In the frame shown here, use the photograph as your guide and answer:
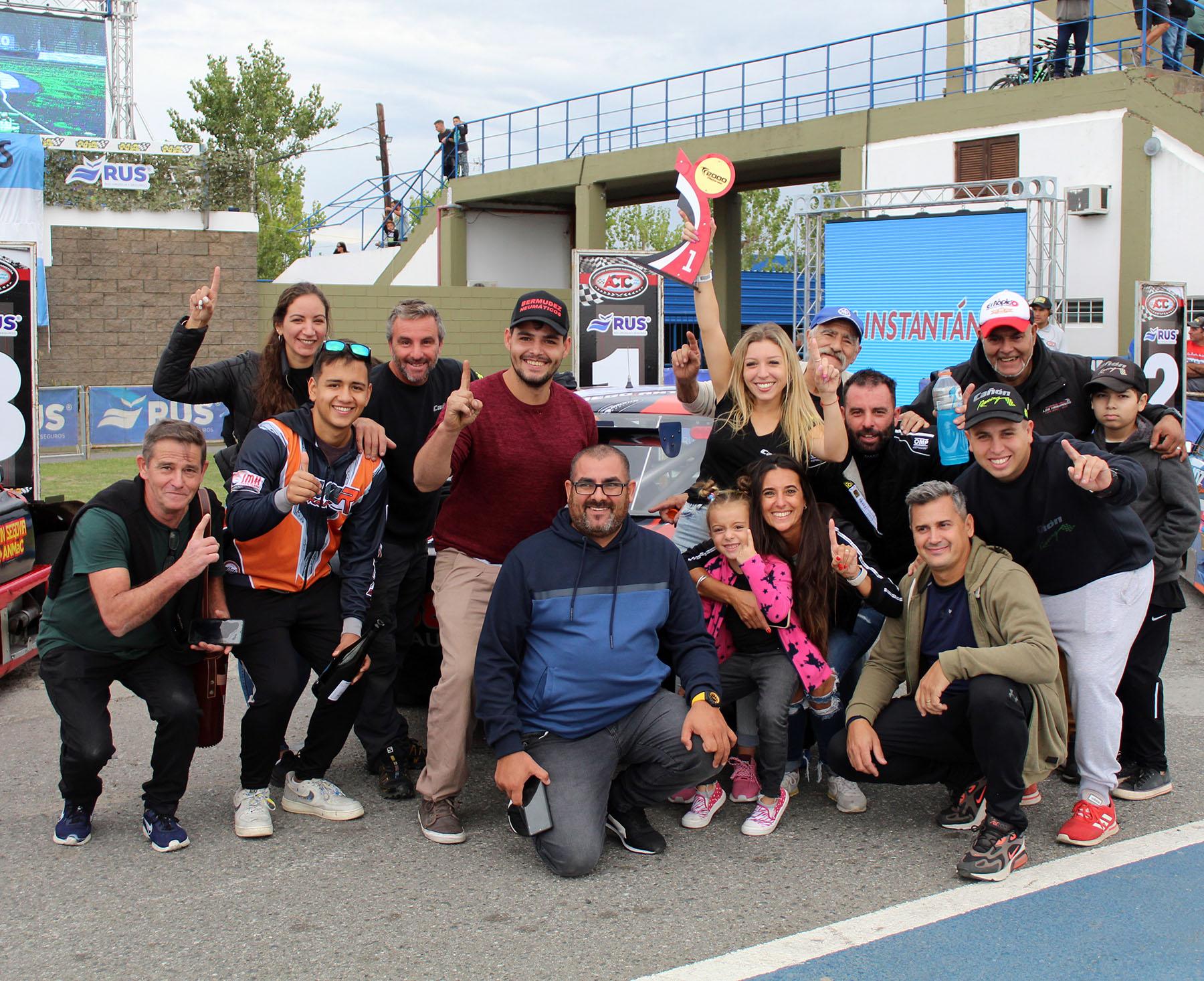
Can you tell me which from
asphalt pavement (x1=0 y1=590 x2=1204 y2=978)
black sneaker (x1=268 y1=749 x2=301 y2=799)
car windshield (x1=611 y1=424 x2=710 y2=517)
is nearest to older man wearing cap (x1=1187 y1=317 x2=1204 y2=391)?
asphalt pavement (x1=0 y1=590 x2=1204 y2=978)

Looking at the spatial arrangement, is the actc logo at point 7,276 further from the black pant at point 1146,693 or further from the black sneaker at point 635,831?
the black pant at point 1146,693

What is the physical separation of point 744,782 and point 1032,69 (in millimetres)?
18090

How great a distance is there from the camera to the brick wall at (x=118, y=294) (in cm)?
2080

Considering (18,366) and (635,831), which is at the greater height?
(18,366)

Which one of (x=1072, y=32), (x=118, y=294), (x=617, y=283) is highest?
(x=1072, y=32)

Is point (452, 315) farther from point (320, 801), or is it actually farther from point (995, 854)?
point (995, 854)

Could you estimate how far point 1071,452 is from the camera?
4023 mm

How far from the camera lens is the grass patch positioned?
12.7 metres

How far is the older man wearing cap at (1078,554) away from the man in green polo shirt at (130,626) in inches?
112

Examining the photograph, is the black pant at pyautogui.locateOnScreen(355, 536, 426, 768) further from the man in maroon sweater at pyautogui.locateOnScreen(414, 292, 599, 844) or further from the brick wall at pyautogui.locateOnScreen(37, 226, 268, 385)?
the brick wall at pyautogui.locateOnScreen(37, 226, 268, 385)

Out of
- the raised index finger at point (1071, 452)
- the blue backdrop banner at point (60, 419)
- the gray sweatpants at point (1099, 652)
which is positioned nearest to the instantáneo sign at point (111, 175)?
the blue backdrop banner at point (60, 419)

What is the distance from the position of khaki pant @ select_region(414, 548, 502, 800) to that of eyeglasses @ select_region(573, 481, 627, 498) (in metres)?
0.53

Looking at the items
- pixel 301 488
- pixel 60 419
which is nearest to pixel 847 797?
pixel 301 488

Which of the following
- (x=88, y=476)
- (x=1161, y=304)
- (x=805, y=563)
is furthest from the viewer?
(x=88, y=476)
